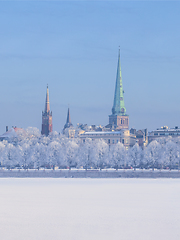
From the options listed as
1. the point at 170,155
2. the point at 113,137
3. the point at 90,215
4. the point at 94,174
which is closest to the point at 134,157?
the point at 170,155

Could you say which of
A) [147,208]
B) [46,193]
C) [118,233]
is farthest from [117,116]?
Result: [118,233]

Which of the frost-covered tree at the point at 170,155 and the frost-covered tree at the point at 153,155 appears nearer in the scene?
the frost-covered tree at the point at 170,155

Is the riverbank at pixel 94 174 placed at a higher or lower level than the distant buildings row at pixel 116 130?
lower

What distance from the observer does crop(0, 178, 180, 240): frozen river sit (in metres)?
33.0

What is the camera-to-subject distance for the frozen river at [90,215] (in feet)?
108

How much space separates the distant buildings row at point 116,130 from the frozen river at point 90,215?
9842cm

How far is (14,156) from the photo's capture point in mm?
113812

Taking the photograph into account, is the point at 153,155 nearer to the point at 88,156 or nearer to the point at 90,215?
the point at 88,156

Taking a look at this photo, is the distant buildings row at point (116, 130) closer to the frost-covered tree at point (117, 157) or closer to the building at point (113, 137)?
the building at point (113, 137)

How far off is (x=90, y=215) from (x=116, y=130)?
452 ft

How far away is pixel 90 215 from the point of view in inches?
1599

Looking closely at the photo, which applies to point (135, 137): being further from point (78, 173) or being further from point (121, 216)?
point (121, 216)

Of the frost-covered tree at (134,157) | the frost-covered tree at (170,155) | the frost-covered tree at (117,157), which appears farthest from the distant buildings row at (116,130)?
the frost-covered tree at (170,155)

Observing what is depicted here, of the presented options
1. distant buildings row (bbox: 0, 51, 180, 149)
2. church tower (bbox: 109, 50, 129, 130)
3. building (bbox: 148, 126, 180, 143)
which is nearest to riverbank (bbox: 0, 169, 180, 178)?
distant buildings row (bbox: 0, 51, 180, 149)
